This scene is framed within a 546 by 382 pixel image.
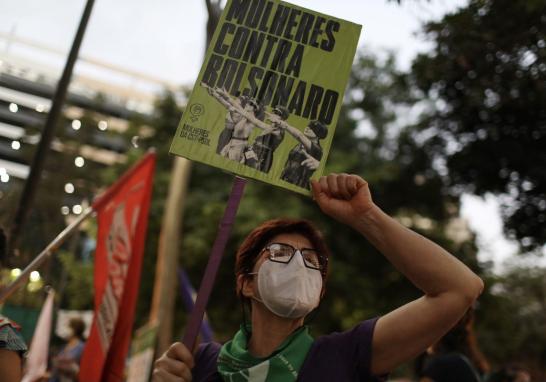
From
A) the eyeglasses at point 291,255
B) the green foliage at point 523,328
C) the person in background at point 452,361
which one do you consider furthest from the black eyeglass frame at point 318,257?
the green foliage at point 523,328

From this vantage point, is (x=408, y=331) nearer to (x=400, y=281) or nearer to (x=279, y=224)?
(x=279, y=224)

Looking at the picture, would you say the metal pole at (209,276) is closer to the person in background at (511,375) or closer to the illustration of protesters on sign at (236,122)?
the illustration of protesters on sign at (236,122)

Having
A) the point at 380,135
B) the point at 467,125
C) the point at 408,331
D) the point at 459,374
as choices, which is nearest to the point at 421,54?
the point at 467,125

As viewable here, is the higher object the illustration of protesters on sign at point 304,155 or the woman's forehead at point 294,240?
the illustration of protesters on sign at point 304,155

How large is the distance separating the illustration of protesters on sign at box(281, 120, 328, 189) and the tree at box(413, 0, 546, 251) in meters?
2.33

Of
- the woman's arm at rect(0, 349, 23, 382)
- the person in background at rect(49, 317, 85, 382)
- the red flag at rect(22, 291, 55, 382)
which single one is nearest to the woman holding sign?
the woman's arm at rect(0, 349, 23, 382)

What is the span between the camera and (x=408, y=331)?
2.02 m

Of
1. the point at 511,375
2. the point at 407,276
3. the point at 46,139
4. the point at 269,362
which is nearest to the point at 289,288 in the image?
the point at 269,362

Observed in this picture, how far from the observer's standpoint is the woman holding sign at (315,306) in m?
1.98

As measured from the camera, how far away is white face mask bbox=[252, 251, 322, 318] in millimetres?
2252

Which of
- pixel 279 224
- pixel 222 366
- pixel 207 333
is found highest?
pixel 279 224

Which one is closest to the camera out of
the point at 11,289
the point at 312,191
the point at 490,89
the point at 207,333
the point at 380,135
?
the point at 312,191

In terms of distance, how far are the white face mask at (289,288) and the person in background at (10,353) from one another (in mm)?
1045

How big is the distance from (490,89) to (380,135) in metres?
14.4
